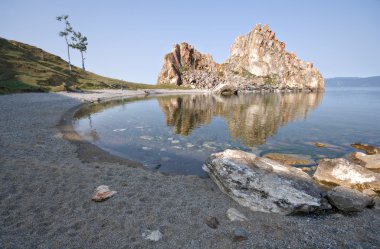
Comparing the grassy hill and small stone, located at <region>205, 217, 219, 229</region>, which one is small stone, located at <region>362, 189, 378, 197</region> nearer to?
small stone, located at <region>205, 217, 219, 229</region>

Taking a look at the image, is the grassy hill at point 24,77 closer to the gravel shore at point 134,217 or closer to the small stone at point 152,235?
the gravel shore at point 134,217

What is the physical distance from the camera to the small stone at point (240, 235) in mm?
7898

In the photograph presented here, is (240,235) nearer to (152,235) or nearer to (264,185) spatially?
(264,185)

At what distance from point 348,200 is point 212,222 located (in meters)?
6.71

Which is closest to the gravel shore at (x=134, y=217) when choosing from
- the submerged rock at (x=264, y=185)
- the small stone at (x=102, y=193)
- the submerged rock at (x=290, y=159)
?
the small stone at (x=102, y=193)

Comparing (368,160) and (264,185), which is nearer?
(264,185)

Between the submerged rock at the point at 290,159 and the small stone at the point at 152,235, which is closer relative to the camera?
the small stone at the point at 152,235

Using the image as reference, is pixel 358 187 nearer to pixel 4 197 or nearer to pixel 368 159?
pixel 368 159

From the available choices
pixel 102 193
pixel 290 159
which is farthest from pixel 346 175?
pixel 102 193

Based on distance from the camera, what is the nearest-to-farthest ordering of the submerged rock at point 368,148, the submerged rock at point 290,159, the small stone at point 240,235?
the small stone at point 240,235
the submerged rock at point 290,159
the submerged rock at point 368,148

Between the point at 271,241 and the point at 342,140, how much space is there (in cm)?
2484

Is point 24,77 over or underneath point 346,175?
over

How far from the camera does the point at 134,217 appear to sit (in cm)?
884

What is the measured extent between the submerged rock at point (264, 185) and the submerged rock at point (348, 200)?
0.71 m
